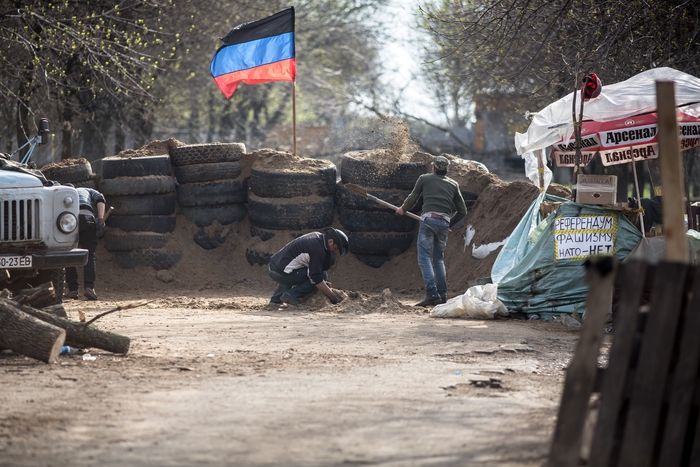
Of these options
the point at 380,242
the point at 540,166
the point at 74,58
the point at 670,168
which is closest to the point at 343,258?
the point at 380,242

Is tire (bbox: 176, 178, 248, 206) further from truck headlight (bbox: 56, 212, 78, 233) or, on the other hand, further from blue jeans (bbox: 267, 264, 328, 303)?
truck headlight (bbox: 56, 212, 78, 233)

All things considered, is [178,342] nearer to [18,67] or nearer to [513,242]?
[513,242]

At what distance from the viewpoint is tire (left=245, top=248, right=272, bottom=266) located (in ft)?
42.1

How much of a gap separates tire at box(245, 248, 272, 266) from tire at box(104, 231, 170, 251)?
1.40 metres

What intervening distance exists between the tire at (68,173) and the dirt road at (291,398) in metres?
4.34

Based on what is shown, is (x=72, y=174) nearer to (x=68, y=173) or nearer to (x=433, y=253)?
(x=68, y=173)

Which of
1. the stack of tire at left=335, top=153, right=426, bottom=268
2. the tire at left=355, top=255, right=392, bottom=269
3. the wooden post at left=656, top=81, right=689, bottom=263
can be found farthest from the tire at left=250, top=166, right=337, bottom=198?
the wooden post at left=656, top=81, right=689, bottom=263

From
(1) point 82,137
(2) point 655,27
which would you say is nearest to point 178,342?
(2) point 655,27

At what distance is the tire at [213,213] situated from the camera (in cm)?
1302

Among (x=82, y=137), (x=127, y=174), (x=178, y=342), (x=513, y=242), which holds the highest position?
(x=82, y=137)

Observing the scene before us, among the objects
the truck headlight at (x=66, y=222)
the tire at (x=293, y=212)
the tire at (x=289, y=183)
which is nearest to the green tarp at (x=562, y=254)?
the tire at (x=293, y=212)

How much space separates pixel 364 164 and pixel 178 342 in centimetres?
601

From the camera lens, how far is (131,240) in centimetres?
1248

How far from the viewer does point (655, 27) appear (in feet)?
39.1
